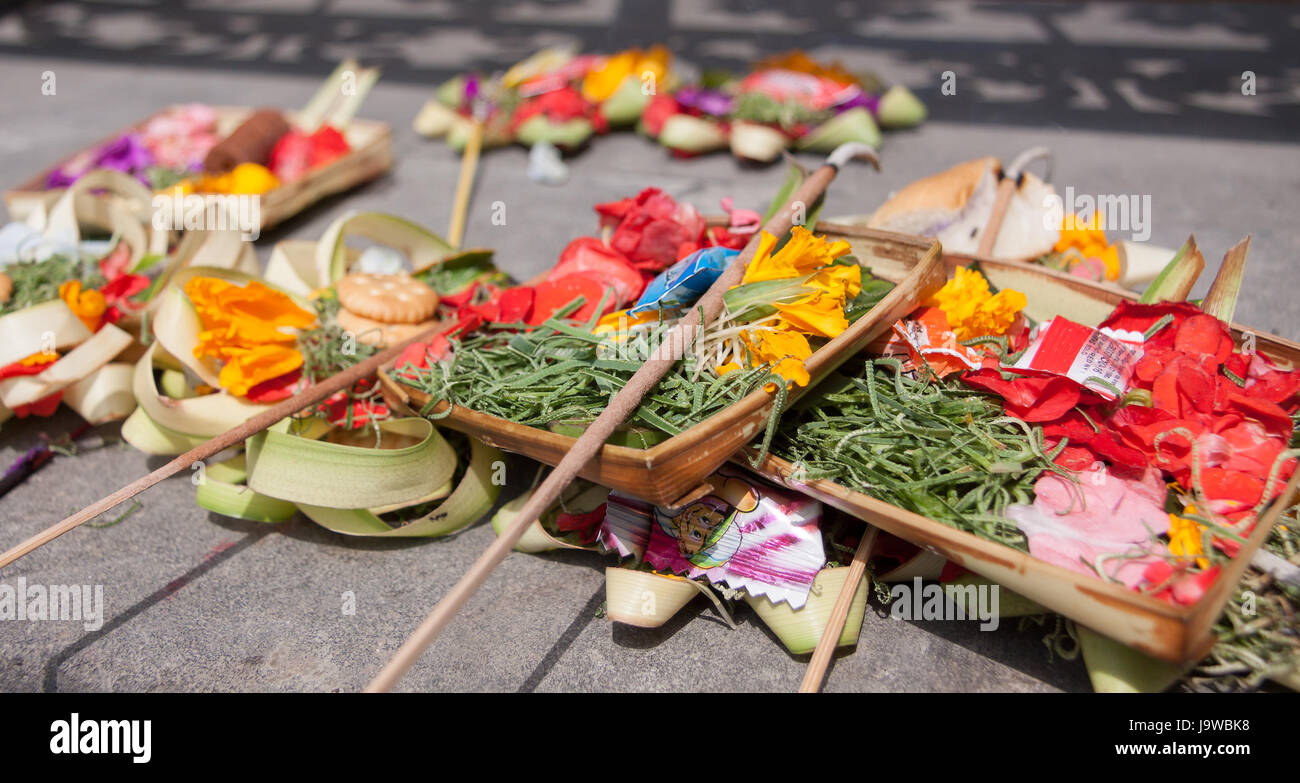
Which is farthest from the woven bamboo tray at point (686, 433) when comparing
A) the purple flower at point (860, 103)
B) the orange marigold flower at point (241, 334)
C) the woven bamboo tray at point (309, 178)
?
the purple flower at point (860, 103)

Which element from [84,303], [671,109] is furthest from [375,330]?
[671,109]

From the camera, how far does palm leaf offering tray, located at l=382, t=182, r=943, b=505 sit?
5.17 feet

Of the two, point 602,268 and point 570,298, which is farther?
point 602,268

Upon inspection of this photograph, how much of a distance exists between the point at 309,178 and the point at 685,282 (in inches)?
87.5

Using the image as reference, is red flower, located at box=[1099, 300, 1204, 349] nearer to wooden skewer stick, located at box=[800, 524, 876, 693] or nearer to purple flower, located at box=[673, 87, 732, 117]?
wooden skewer stick, located at box=[800, 524, 876, 693]

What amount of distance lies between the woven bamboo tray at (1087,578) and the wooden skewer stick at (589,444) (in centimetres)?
30

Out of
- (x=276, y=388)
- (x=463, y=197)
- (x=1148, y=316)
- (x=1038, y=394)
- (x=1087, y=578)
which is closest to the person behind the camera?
(x=1087, y=578)

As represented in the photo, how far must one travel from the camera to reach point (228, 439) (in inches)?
70.3

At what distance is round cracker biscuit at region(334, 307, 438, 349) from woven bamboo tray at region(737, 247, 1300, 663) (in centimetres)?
100

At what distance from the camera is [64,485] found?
229 cm

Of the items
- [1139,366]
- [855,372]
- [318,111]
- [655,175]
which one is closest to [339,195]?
[318,111]

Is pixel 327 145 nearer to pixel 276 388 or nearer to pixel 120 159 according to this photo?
pixel 120 159

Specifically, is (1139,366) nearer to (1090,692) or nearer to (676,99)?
(1090,692)

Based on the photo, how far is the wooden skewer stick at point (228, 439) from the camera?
64.1 inches
